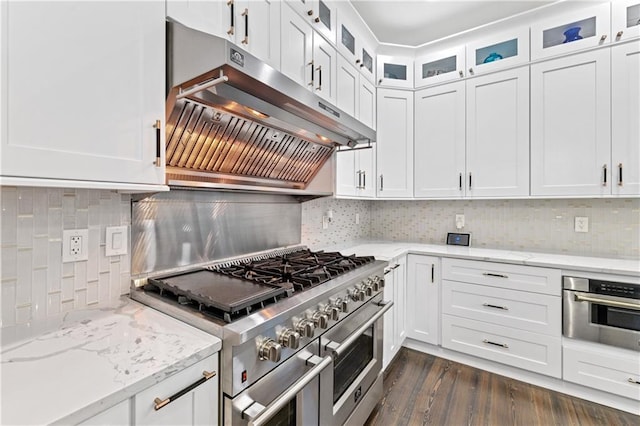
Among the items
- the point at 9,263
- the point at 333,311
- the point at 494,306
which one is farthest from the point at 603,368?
the point at 9,263

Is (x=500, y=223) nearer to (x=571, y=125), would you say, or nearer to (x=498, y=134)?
(x=498, y=134)

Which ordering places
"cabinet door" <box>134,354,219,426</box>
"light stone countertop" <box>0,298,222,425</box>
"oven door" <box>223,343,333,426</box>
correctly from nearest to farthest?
"light stone countertop" <box>0,298,222,425</box> < "cabinet door" <box>134,354,219,426</box> < "oven door" <box>223,343,333,426</box>


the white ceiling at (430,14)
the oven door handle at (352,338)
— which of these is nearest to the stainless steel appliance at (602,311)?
the oven door handle at (352,338)

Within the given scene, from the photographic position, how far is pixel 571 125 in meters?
2.33

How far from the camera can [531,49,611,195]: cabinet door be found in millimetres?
2229

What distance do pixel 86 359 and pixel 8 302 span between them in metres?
0.46

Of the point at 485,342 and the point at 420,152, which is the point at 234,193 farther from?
the point at 485,342

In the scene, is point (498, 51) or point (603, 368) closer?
point (603, 368)

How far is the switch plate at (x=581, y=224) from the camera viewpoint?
2504mm

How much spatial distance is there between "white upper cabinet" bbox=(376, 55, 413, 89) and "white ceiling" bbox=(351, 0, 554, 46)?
20cm

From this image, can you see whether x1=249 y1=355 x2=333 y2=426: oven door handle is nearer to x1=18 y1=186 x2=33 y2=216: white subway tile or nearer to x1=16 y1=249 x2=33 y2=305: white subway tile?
x1=16 y1=249 x2=33 y2=305: white subway tile

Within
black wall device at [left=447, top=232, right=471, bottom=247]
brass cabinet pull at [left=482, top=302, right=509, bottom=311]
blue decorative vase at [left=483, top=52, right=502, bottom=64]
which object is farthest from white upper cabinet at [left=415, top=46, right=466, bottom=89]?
brass cabinet pull at [left=482, top=302, right=509, bottom=311]

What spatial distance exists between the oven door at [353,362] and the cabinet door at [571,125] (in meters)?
1.76

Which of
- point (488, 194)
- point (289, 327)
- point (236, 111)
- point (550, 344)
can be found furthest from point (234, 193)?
Result: point (550, 344)
